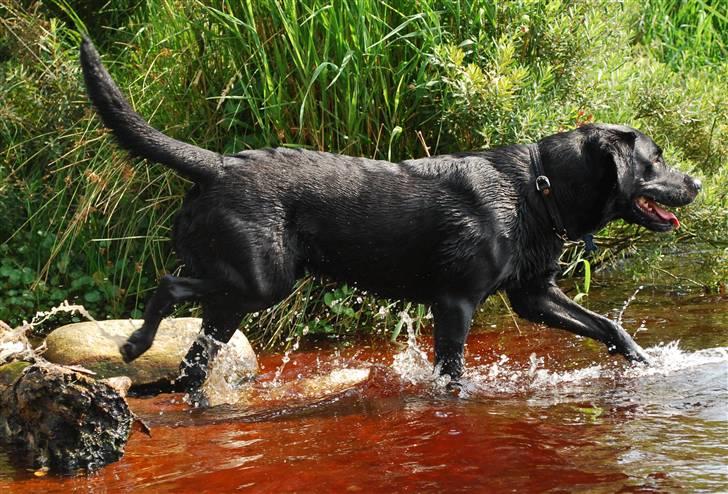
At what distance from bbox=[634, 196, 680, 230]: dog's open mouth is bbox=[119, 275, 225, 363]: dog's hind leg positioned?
198 centimetres

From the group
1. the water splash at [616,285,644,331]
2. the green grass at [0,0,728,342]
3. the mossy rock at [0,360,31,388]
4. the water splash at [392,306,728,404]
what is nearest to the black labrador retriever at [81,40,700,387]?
the water splash at [392,306,728,404]

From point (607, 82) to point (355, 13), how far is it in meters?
1.57

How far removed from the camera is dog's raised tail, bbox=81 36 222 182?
13.9ft

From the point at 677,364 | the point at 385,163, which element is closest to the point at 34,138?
the point at 385,163

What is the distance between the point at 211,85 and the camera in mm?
5918

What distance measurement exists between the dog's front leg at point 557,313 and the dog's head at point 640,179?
1.61ft

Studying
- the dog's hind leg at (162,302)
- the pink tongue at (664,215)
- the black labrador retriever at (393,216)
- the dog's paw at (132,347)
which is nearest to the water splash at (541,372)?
the black labrador retriever at (393,216)

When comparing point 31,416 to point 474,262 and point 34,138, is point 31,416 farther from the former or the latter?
point 34,138

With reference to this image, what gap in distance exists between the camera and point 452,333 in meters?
4.48

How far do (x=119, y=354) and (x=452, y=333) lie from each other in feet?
5.18

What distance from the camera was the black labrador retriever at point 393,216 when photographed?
434 centimetres

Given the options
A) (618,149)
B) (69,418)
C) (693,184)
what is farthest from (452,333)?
(69,418)

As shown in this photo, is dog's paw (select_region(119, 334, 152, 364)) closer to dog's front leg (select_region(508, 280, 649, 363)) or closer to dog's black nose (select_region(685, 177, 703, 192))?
dog's front leg (select_region(508, 280, 649, 363))

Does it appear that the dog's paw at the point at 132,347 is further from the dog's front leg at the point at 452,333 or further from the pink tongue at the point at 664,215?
the pink tongue at the point at 664,215
